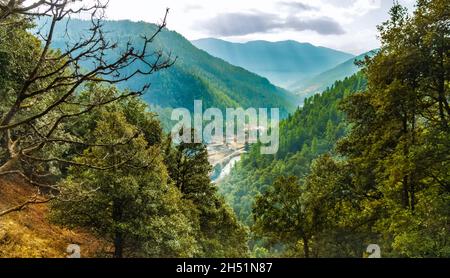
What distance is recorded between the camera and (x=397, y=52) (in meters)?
19.9

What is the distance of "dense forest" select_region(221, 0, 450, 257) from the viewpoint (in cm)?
1828

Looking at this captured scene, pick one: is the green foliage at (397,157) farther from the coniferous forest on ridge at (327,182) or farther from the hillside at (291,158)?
the hillside at (291,158)

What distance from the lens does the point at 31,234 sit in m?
23.4

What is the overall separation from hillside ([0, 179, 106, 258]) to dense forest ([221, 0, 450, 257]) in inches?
482

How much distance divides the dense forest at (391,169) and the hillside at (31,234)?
482 inches

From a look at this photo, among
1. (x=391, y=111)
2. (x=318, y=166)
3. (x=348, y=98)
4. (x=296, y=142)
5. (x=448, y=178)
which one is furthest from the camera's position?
(x=296, y=142)

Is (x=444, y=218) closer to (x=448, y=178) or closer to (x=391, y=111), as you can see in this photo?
(x=448, y=178)

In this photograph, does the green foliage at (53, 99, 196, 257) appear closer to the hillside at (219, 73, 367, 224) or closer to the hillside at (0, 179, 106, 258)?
the hillside at (0, 179, 106, 258)

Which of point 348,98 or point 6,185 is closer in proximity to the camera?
point 348,98

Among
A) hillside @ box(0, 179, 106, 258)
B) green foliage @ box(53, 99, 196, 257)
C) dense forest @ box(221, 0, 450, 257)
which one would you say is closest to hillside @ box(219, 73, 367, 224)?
dense forest @ box(221, 0, 450, 257)
